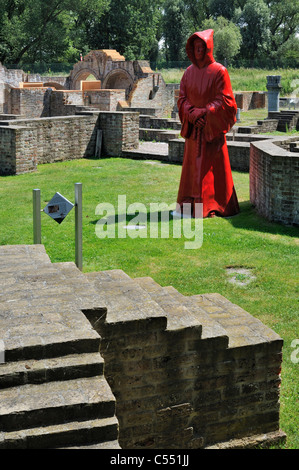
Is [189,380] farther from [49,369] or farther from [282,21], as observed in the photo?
[282,21]

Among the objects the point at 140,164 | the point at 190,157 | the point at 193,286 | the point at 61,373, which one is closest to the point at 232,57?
the point at 140,164

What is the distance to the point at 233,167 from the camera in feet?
49.6

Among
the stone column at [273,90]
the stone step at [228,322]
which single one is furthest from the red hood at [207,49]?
the stone column at [273,90]

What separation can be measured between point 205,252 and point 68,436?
18.7 feet

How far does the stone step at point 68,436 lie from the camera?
2881 mm

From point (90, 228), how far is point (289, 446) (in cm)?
589

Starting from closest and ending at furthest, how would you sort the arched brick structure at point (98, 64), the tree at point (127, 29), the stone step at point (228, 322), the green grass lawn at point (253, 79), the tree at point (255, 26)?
the stone step at point (228, 322) → the arched brick structure at point (98, 64) → the green grass lawn at point (253, 79) → the tree at point (127, 29) → the tree at point (255, 26)

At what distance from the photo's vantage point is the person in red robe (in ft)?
32.1

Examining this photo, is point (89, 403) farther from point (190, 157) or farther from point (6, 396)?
point (190, 157)

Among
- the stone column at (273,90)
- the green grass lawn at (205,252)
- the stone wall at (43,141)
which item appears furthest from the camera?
the stone column at (273,90)

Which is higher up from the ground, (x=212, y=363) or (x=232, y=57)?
(x=232, y=57)

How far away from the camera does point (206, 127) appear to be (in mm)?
9914

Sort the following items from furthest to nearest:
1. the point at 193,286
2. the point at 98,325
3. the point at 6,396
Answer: the point at 193,286 → the point at 98,325 → the point at 6,396

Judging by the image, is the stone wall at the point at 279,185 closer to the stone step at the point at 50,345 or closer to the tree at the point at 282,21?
the stone step at the point at 50,345
